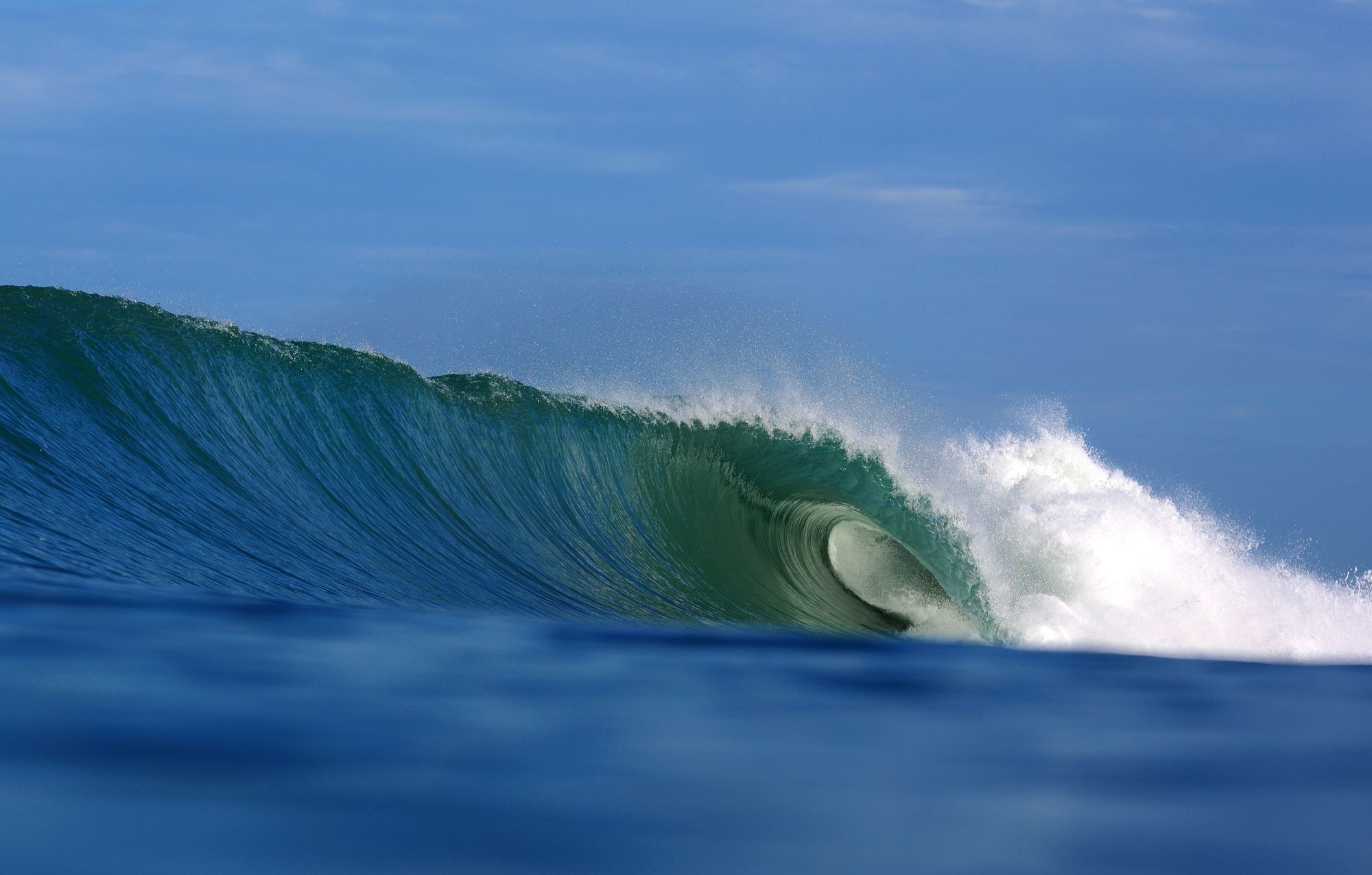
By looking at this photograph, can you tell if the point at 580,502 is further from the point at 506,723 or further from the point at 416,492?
the point at 506,723

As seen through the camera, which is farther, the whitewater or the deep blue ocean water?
the whitewater

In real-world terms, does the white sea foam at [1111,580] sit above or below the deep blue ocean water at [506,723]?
above

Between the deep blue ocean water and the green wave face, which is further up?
the green wave face

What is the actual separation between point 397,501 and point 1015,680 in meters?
7.30

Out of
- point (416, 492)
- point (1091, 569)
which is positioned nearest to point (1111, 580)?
point (1091, 569)

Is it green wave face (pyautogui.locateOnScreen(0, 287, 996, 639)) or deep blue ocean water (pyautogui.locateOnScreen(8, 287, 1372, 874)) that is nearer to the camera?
deep blue ocean water (pyautogui.locateOnScreen(8, 287, 1372, 874))

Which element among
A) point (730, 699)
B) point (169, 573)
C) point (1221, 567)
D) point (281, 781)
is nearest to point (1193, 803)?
point (730, 699)

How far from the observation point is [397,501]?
10.1 metres

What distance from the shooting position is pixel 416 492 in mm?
10406

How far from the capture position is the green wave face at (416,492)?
7379mm

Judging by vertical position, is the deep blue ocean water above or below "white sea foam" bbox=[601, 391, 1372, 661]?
below

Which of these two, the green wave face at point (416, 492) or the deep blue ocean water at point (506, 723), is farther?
the green wave face at point (416, 492)

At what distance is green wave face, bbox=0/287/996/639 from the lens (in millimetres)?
7379

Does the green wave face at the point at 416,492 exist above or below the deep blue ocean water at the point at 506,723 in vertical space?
above
